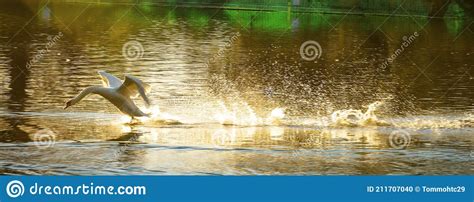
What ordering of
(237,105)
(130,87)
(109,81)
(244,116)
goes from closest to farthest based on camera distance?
(130,87) < (109,81) < (244,116) < (237,105)

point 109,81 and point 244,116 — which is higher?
point 109,81

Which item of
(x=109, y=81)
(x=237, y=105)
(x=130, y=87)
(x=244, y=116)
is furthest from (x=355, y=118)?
(x=109, y=81)

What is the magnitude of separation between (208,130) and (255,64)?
13699 mm

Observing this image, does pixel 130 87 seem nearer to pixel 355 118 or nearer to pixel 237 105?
pixel 237 105

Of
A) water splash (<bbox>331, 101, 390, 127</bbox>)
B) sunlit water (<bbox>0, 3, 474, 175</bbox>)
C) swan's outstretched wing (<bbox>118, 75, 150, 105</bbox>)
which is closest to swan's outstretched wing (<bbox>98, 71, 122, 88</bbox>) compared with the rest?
swan's outstretched wing (<bbox>118, 75, 150, 105</bbox>)

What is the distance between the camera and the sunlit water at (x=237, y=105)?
18828 mm

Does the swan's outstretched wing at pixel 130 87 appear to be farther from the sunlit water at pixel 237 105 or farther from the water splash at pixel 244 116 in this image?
the water splash at pixel 244 116

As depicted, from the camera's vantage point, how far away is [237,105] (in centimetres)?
2509

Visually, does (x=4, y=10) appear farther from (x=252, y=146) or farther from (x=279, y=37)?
(x=252, y=146)

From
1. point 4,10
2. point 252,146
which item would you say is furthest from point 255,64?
point 4,10

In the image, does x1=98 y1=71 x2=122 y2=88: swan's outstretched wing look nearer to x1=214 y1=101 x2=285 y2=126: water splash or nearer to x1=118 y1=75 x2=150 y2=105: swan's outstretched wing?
x1=118 y1=75 x2=150 y2=105: swan's outstretched wing

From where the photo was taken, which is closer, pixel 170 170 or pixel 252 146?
pixel 170 170

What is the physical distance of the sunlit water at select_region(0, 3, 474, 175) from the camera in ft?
61.8

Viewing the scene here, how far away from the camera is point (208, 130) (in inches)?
844
